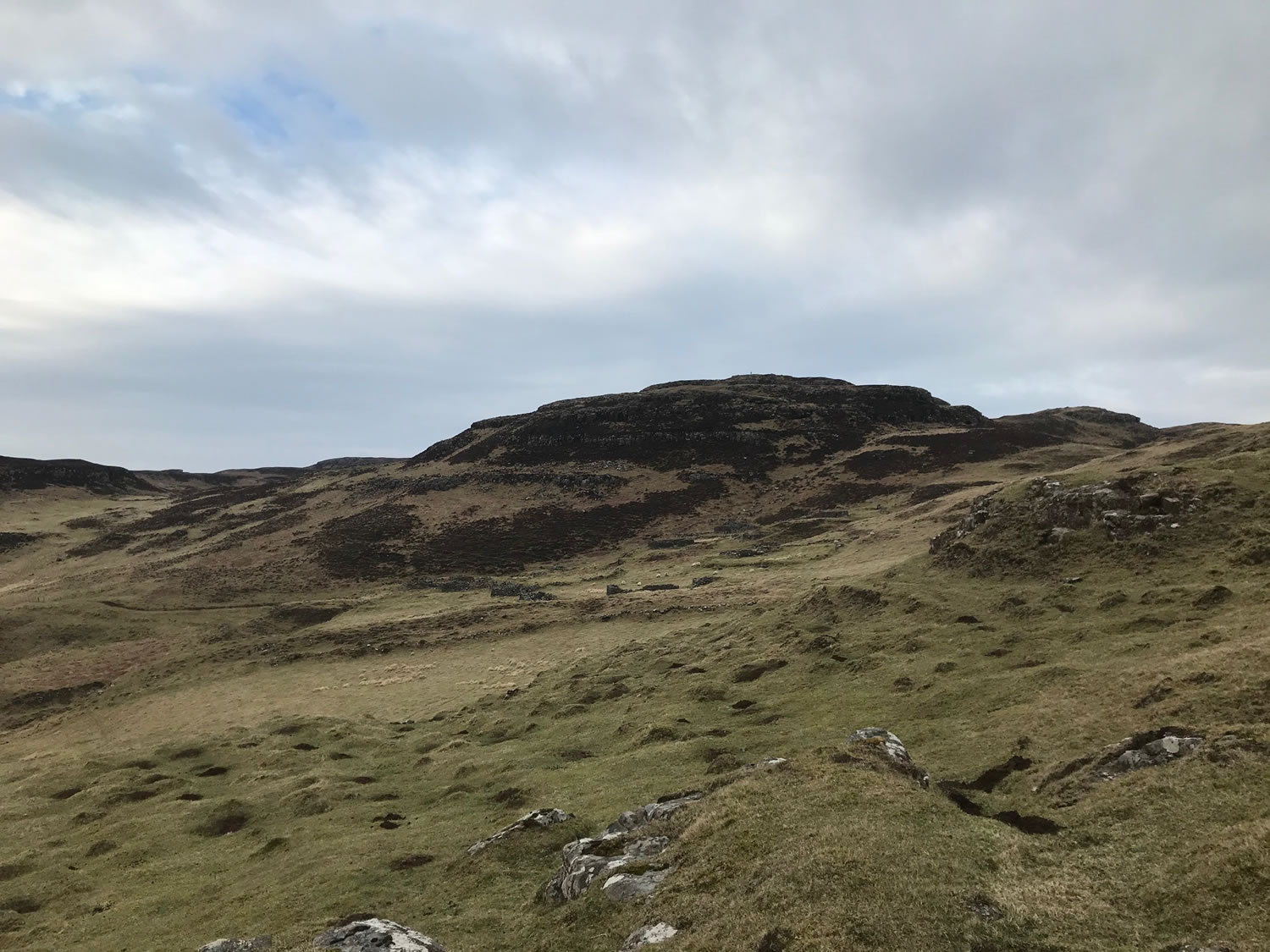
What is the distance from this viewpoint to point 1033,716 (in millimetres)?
23297

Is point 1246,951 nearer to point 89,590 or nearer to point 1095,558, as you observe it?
point 1095,558

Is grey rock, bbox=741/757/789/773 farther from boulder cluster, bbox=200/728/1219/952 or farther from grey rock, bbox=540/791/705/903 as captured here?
grey rock, bbox=540/791/705/903

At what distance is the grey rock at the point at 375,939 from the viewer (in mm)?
14883

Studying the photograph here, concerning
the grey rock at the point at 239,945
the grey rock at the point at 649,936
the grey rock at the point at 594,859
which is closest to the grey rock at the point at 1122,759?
the grey rock at the point at 594,859

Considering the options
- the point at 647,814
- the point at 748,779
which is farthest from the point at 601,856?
the point at 748,779

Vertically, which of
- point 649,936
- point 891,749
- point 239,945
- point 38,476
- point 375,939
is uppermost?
point 38,476

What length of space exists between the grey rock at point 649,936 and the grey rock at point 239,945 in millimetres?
8790

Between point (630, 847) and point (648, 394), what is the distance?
151603mm

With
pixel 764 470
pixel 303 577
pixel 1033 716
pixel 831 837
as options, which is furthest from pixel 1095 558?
pixel 764 470

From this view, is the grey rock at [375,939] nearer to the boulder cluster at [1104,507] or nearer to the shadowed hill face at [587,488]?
the boulder cluster at [1104,507]

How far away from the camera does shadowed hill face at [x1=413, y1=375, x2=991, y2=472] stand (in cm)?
14188

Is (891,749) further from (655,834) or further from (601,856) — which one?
(601,856)

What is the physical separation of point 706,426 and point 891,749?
131626 mm

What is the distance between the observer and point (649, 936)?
1373 cm
